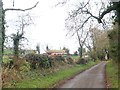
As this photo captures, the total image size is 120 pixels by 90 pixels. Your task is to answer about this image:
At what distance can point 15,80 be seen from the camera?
21188 mm

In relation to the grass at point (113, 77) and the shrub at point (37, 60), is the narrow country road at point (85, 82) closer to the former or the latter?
the grass at point (113, 77)

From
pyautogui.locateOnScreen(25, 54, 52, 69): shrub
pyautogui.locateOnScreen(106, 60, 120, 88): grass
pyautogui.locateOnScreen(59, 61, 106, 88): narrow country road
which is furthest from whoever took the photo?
pyautogui.locateOnScreen(25, 54, 52, 69): shrub

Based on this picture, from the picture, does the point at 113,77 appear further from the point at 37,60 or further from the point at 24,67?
the point at 37,60

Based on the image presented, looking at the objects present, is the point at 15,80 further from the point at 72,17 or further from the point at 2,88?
the point at 72,17

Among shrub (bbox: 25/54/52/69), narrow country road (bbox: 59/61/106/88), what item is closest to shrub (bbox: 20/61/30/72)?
shrub (bbox: 25/54/52/69)

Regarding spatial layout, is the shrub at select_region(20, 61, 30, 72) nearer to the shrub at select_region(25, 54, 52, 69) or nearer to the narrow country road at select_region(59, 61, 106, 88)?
the shrub at select_region(25, 54, 52, 69)

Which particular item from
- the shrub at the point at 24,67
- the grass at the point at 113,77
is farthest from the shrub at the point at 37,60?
the grass at the point at 113,77

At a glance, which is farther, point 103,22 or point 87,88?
point 103,22

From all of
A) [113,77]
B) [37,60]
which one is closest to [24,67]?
[37,60]

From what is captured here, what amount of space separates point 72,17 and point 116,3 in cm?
373

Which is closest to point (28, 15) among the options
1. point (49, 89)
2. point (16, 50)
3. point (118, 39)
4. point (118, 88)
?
point (16, 50)

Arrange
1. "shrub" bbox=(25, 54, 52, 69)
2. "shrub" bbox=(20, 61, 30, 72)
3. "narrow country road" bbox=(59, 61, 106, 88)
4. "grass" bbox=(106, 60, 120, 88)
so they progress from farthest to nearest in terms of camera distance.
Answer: "shrub" bbox=(25, 54, 52, 69) < "shrub" bbox=(20, 61, 30, 72) < "narrow country road" bbox=(59, 61, 106, 88) < "grass" bbox=(106, 60, 120, 88)

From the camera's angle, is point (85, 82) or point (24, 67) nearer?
point (85, 82)

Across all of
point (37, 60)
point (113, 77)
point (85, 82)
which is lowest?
point (85, 82)
